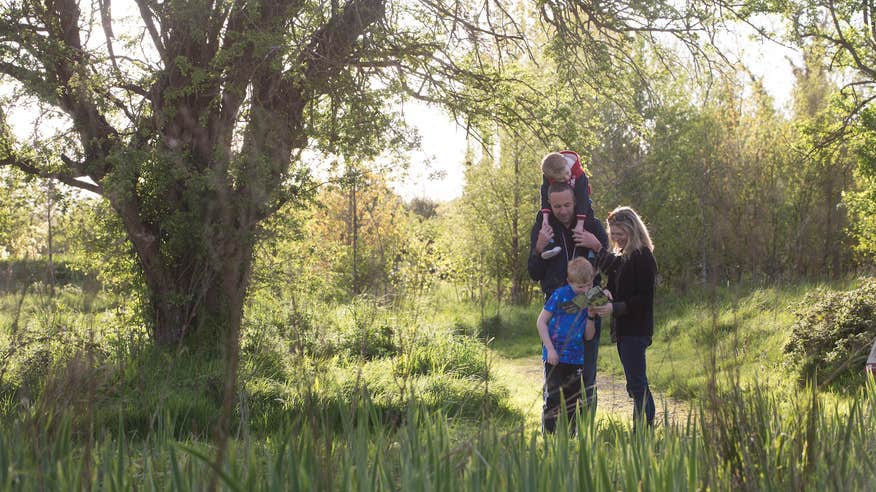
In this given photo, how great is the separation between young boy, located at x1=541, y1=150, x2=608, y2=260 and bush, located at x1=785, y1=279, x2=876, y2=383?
3520 millimetres

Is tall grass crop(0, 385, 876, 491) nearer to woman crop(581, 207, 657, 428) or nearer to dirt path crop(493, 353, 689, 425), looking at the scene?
woman crop(581, 207, 657, 428)

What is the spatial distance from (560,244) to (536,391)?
4036 millimetres

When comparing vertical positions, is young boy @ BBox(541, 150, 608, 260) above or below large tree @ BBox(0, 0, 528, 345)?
below

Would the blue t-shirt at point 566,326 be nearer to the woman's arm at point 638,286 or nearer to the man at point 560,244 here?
the man at point 560,244

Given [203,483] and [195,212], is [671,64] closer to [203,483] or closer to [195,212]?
[195,212]

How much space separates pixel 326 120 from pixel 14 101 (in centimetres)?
346

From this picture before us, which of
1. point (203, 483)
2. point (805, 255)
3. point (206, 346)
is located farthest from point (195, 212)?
point (805, 255)

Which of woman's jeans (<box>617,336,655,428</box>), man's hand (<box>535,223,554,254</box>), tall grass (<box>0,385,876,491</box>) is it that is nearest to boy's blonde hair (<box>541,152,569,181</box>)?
man's hand (<box>535,223,554,254</box>)

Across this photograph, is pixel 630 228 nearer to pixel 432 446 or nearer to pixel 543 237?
pixel 543 237

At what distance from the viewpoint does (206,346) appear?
27.7ft

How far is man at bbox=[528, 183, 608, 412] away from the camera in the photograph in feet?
16.1

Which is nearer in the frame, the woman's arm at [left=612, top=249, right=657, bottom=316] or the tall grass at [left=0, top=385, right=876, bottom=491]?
the tall grass at [left=0, top=385, right=876, bottom=491]

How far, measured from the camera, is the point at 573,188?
5121 mm

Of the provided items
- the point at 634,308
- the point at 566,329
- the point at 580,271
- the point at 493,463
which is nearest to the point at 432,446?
the point at 493,463
